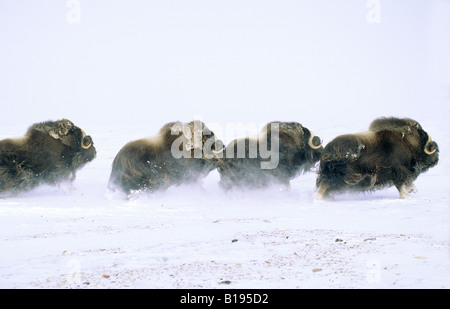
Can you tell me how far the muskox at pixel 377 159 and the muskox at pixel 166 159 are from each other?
5.17 ft

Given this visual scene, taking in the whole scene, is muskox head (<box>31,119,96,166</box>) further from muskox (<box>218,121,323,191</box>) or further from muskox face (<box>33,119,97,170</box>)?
muskox (<box>218,121,323,191</box>)

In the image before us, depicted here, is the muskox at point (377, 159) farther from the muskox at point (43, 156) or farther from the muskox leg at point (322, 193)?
the muskox at point (43, 156)

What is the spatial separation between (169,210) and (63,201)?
1.80m

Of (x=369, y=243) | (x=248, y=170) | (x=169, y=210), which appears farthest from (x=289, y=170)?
(x=369, y=243)

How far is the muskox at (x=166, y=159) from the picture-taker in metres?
6.48

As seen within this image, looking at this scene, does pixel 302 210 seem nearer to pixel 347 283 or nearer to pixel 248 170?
pixel 248 170

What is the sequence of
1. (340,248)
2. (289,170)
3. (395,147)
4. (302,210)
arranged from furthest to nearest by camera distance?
(289,170) → (395,147) → (302,210) → (340,248)

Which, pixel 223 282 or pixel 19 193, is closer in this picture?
pixel 223 282

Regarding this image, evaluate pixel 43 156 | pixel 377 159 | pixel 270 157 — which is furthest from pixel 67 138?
pixel 377 159

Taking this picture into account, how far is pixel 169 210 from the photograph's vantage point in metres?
5.53

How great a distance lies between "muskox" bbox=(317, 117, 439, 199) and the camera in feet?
19.9

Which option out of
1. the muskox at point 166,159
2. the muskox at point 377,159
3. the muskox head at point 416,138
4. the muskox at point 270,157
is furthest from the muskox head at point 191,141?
the muskox head at point 416,138

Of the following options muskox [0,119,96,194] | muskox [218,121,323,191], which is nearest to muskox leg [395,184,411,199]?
muskox [218,121,323,191]

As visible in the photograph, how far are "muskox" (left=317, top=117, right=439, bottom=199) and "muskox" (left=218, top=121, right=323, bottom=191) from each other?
0.40 meters
